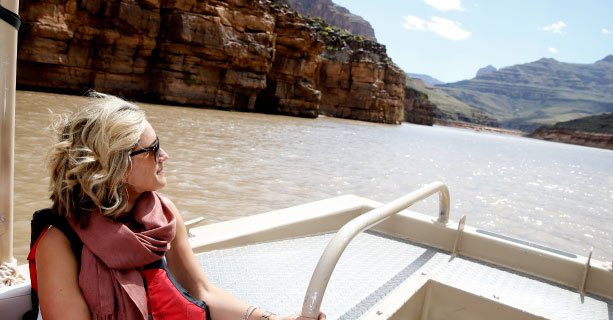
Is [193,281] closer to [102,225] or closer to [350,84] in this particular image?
[102,225]

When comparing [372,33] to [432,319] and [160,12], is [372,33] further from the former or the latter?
[432,319]

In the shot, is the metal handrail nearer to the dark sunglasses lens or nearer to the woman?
the woman

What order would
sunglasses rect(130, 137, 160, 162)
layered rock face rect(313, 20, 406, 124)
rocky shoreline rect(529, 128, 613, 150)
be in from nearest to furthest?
1. sunglasses rect(130, 137, 160, 162)
2. layered rock face rect(313, 20, 406, 124)
3. rocky shoreline rect(529, 128, 613, 150)

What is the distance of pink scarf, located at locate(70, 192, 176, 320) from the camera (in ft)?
4.32

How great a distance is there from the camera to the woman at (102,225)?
1.29 meters

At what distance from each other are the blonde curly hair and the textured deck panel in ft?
4.19

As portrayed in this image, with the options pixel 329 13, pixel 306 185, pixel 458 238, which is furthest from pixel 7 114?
pixel 329 13

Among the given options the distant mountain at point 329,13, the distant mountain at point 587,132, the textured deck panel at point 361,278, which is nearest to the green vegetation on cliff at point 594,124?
the distant mountain at point 587,132

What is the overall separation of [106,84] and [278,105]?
47.8 ft

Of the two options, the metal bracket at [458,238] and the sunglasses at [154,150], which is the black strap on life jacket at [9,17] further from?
the metal bracket at [458,238]

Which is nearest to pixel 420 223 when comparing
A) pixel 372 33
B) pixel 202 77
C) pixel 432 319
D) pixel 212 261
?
pixel 432 319

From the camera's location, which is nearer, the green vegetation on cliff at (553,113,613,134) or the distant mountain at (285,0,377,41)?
the green vegetation on cliff at (553,113,613,134)

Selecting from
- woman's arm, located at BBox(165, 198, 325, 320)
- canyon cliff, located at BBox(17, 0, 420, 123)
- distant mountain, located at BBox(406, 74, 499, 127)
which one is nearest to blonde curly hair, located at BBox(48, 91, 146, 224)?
woman's arm, located at BBox(165, 198, 325, 320)

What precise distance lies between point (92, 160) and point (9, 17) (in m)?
0.85
